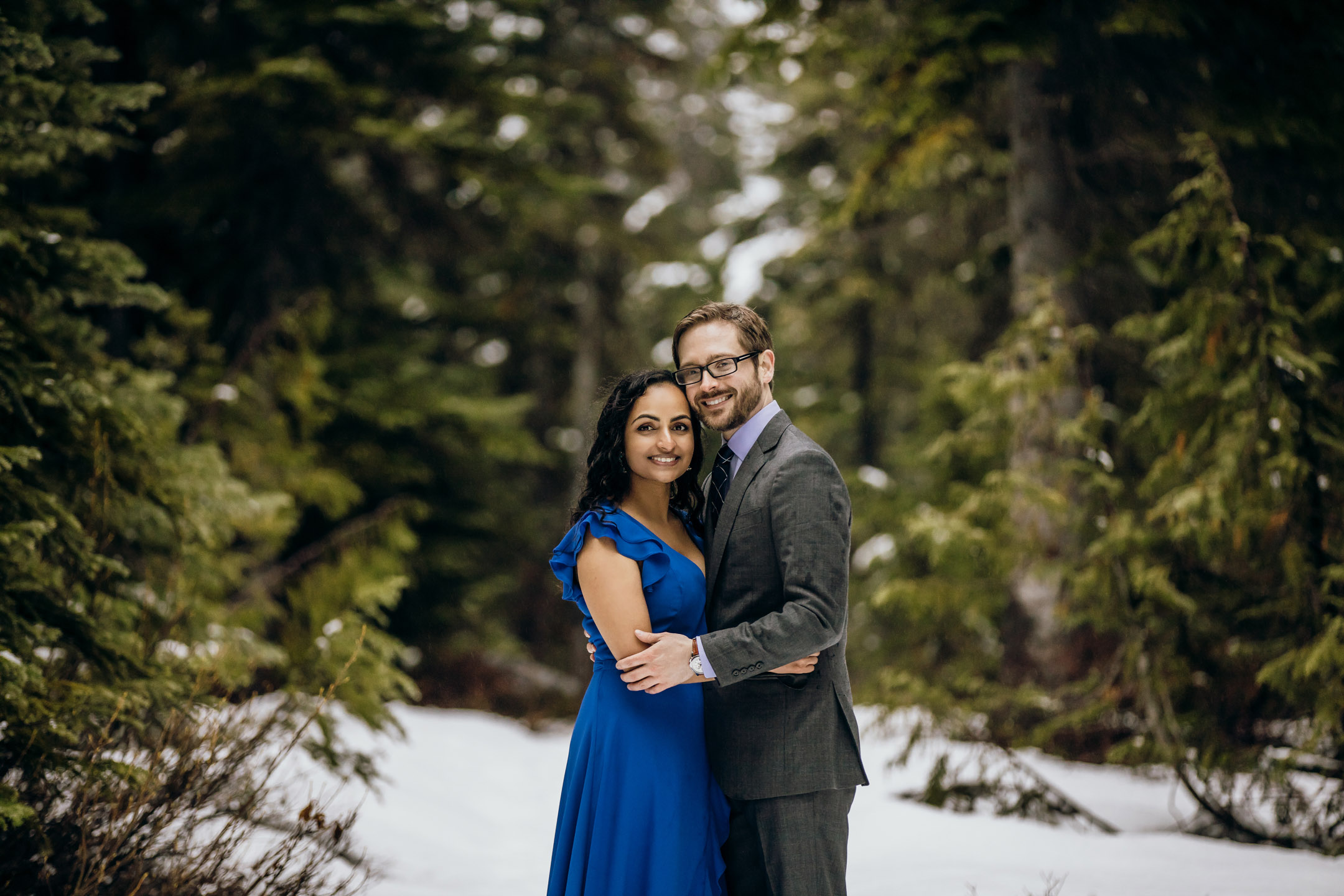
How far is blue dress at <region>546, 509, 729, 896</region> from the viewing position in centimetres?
295

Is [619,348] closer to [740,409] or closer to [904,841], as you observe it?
[904,841]

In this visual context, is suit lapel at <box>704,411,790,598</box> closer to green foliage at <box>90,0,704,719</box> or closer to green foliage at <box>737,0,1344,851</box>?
green foliage at <box>90,0,704,719</box>

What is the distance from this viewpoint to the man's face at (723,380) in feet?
10.2

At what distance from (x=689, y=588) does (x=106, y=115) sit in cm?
399

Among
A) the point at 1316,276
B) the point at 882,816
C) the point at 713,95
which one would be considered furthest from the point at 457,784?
the point at 713,95

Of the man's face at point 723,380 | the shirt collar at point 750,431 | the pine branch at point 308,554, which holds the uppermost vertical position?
the man's face at point 723,380

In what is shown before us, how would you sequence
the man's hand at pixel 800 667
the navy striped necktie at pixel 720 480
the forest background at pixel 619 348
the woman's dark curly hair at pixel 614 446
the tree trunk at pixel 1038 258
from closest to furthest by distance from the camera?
the man's hand at pixel 800 667, the woman's dark curly hair at pixel 614 446, the navy striped necktie at pixel 720 480, the forest background at pixel 619 348, the tree trunk at pixel 1038 258

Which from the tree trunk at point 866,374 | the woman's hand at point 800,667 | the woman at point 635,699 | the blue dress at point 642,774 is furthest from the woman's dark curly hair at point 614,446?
the tree trunk at point 866,374

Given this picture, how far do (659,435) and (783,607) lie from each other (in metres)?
0.74

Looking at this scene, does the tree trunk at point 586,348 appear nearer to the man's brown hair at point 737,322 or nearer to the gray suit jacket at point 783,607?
the man's brown hair at point 737,322

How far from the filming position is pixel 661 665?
2.73 m

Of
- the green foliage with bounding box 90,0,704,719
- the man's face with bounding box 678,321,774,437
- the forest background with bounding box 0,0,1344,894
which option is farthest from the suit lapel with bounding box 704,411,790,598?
the green foliage with bounding box 90,0,704,719

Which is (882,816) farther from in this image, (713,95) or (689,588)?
(713,95)

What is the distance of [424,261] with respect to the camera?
13562mm
